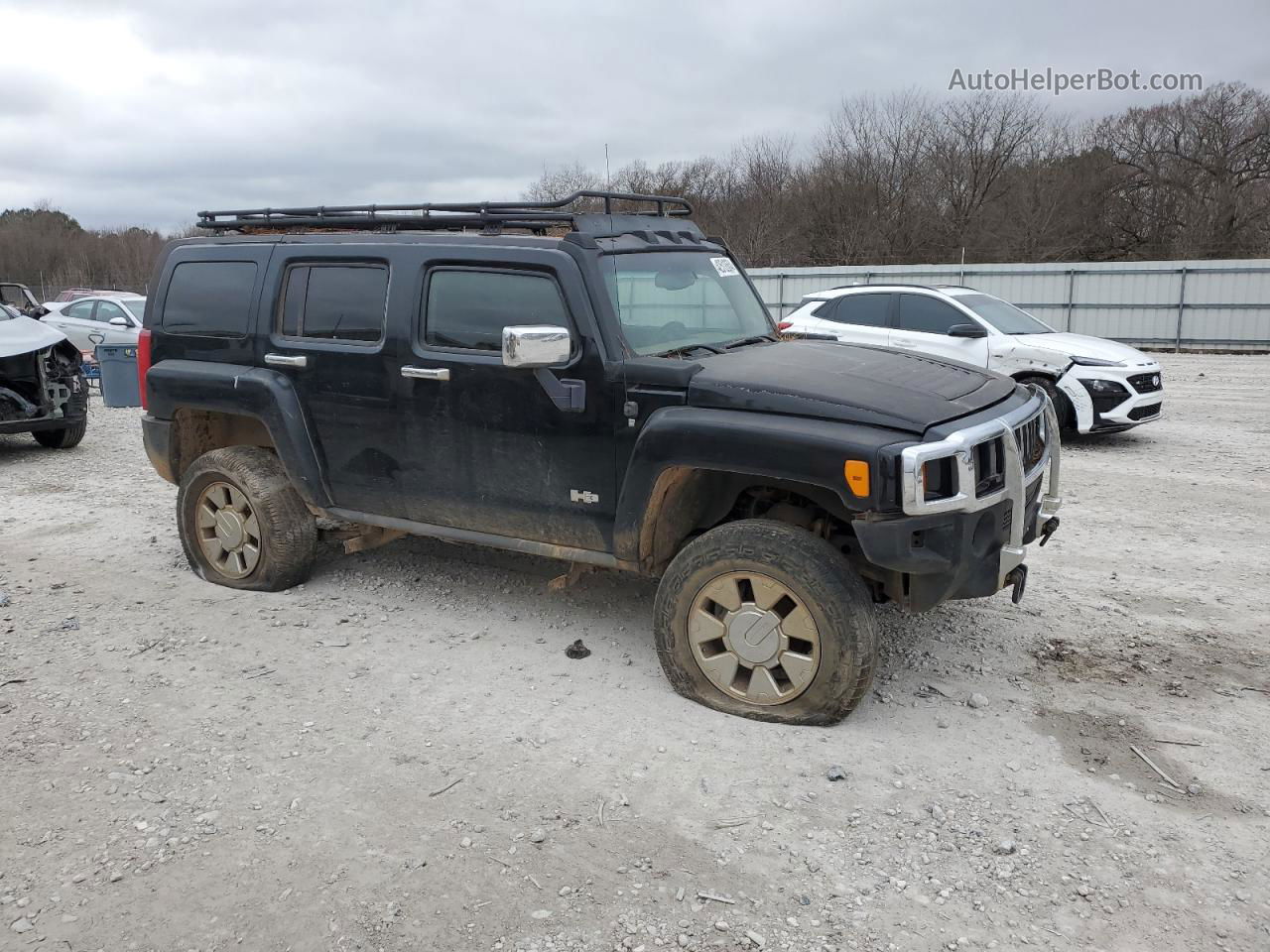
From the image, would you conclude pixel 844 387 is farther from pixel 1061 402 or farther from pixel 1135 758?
pixel 1061 402

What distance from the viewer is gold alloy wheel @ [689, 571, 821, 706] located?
3973 mm

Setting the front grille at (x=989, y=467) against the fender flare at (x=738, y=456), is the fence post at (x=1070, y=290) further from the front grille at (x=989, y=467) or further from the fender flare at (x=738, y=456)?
the fender flare at (x=738, y=456)

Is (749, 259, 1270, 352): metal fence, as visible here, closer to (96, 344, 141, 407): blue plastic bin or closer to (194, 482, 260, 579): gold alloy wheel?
(96, 344, 141, 407): blue plastic bin

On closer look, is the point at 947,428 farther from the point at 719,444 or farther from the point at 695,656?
the point at 695,656

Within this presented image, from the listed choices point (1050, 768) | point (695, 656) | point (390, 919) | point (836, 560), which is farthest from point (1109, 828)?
point (390, 919)

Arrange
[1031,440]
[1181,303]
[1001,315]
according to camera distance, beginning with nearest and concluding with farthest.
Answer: [1031,440]
[1001,315]
[1181,303]

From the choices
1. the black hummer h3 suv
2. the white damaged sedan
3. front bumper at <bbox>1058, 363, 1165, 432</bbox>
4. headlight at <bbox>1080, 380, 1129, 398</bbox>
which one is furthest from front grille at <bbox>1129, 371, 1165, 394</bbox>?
the white damaged sedan

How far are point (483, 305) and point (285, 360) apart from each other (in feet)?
4.10

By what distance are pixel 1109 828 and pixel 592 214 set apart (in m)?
3.37

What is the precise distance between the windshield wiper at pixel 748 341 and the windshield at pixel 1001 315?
21.1 feet

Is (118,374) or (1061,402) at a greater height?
(118,374)

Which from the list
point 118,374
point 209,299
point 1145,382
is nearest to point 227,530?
point 209,299

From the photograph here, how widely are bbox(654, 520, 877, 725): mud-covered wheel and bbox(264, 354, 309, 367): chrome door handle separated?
232 centimetres

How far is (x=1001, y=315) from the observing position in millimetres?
11102
